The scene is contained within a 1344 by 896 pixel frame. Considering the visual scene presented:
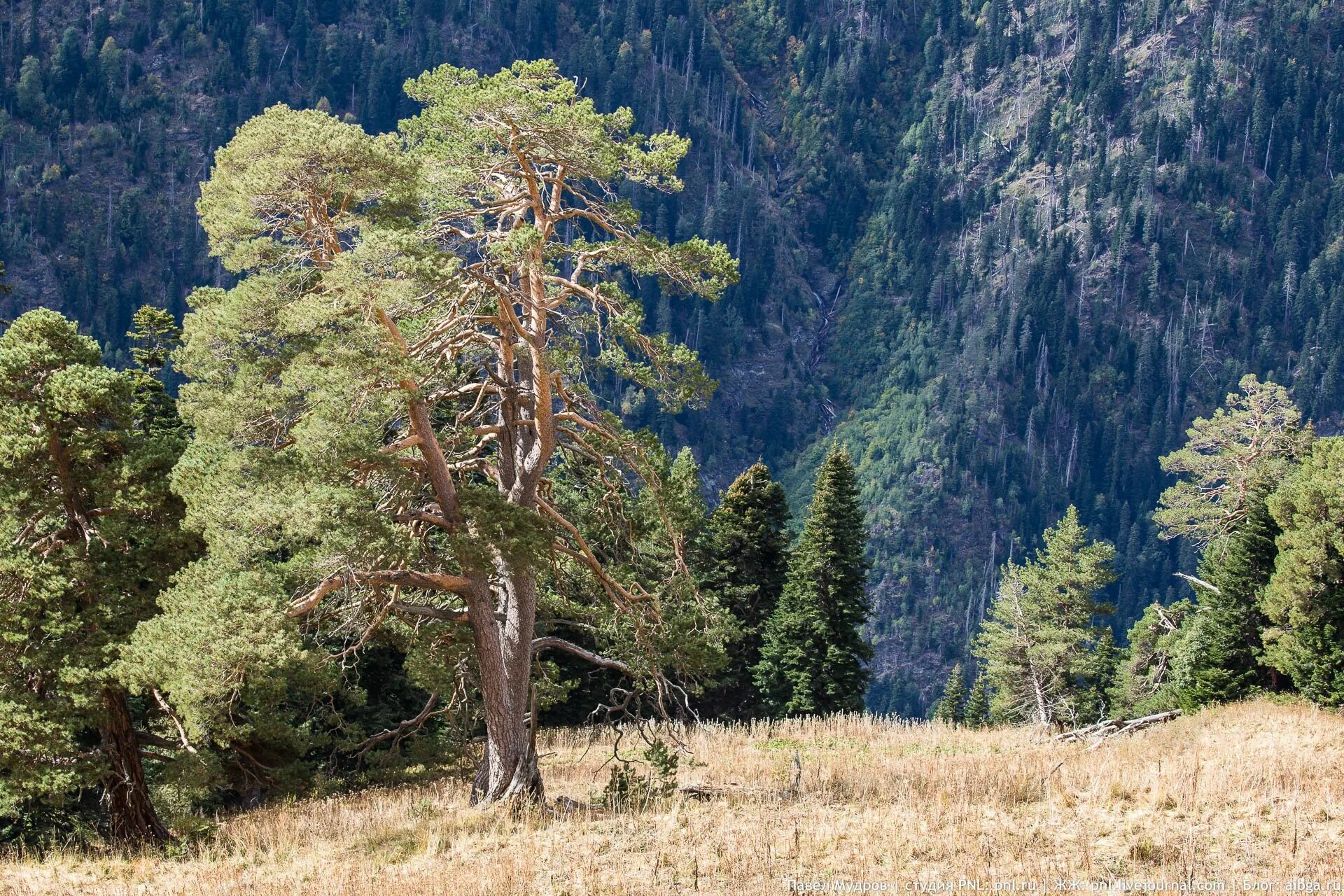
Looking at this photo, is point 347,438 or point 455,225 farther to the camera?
point 455,225

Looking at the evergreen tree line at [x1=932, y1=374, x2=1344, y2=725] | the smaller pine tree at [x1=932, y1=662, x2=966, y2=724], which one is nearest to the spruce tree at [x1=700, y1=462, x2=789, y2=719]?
the evergreen tree line at [x1=932, y1=374, x2=1344, y2=725]

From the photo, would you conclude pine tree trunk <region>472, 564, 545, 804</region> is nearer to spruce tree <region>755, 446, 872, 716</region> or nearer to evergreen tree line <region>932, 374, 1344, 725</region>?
evergreen tree line <region>932, 374, 1344, 725</region>

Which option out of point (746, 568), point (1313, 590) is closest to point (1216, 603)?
point (1313, 590)

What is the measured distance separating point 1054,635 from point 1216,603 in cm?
1948

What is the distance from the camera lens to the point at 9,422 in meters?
18.9

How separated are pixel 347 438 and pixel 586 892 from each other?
225 inches

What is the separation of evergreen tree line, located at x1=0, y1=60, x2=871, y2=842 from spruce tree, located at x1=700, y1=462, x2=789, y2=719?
22749mm

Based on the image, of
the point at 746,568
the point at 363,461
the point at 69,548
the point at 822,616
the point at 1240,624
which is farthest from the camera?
the point at 746,568

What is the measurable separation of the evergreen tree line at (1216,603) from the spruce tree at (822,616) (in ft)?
13.0

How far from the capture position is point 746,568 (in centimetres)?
4612

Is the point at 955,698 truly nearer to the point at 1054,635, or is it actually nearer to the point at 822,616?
the point at 1054,635

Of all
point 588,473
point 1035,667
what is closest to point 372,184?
point 588,473

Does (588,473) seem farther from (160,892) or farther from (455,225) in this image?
(160,892)

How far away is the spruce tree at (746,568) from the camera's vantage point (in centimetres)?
4488
